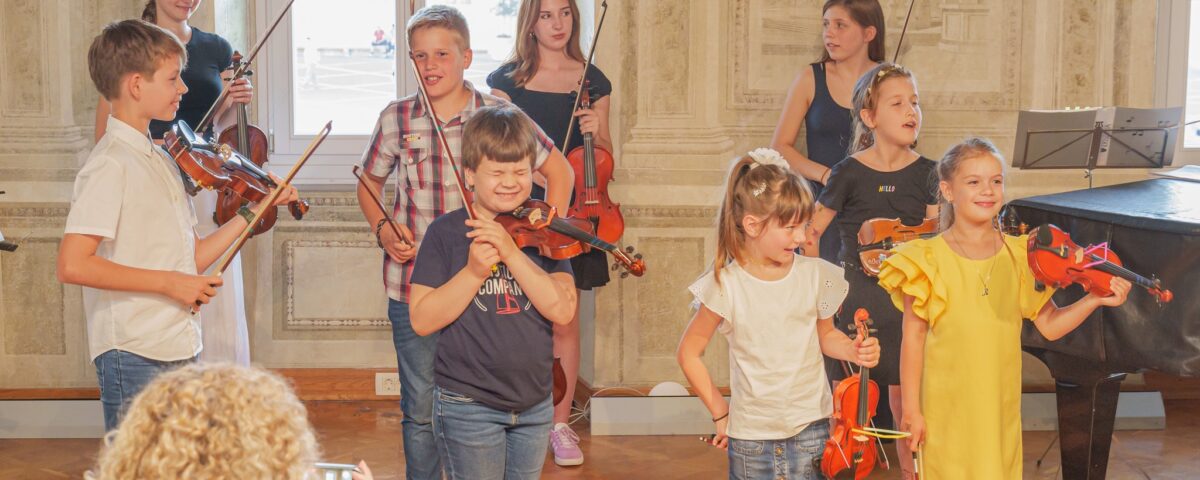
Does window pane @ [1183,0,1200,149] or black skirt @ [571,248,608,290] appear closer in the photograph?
black skirt @ [571,248,608,290]

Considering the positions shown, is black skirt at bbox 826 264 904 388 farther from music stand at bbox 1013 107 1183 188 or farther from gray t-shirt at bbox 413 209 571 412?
gray t-shirt at bbox 413 209 571 412

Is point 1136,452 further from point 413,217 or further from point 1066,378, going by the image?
point 413,217

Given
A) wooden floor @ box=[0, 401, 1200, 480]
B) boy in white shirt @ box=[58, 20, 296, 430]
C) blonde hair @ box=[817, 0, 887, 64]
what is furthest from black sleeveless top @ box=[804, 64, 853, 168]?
boy in white shirt @ box=[58, 20, 296, 430]

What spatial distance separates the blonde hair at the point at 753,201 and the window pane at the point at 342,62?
3145 mm

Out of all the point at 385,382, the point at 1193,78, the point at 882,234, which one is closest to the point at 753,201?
the point at 882,234

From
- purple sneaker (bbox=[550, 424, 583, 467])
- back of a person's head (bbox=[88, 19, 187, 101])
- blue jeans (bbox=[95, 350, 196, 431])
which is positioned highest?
back of a person's head (bbox=[88, 19, 187, 101])

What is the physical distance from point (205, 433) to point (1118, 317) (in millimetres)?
2641

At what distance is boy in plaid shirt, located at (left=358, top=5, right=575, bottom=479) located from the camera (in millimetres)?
3453

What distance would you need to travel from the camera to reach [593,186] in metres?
4.47

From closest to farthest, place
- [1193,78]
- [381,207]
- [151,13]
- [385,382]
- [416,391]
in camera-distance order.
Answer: [416,391], [381,207], [151,13], [385,382], [1193,78]

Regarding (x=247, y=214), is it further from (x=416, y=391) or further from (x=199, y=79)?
(x=199, y=79)

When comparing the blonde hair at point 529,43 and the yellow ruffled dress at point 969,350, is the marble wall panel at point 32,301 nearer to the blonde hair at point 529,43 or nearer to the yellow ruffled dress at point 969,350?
the blonde hair at point 529,43

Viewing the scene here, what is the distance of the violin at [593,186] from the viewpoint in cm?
446

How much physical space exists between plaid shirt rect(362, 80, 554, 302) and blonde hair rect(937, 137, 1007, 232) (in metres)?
1.06
